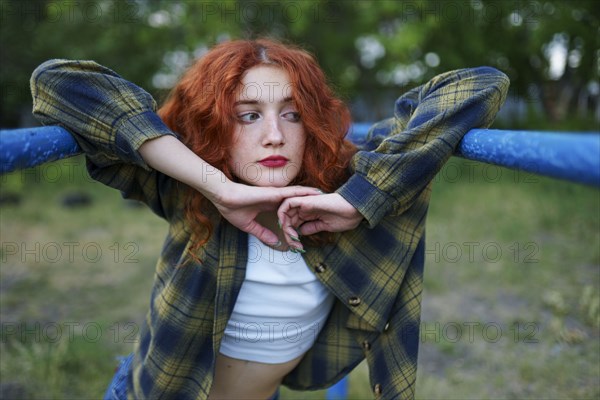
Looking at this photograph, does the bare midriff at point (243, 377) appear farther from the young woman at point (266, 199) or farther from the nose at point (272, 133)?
the nose at point (272, 133)

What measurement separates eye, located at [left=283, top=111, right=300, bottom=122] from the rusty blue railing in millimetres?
361

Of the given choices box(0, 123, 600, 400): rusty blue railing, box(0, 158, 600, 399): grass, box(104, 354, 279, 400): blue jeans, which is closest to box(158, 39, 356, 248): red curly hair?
box(0, 123, 600, 400): rusty blue railing

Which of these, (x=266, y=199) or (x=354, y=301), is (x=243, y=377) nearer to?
(x=354, y=301)

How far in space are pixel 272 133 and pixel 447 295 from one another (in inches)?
93.2

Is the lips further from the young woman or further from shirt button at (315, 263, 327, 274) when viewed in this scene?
shirt button at (315, 263, 327, 274)

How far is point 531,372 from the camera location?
238cm

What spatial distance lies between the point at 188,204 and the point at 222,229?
0.09 meters

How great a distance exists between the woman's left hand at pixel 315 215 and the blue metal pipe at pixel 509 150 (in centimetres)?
26

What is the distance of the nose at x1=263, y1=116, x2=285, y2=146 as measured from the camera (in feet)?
3.93

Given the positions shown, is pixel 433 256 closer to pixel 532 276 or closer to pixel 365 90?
pixel 532 276

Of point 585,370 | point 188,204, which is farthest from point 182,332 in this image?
point 585,370

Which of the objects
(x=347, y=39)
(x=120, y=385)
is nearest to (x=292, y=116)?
(x=120, y=385)

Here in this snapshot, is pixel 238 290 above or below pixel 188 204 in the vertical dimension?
below

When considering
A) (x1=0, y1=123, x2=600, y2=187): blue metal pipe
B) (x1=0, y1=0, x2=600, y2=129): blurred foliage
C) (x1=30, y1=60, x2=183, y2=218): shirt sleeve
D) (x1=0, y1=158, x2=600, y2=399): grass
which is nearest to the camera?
(x1=0, y1=123, x2=600, y2=187): blue metal pipe
